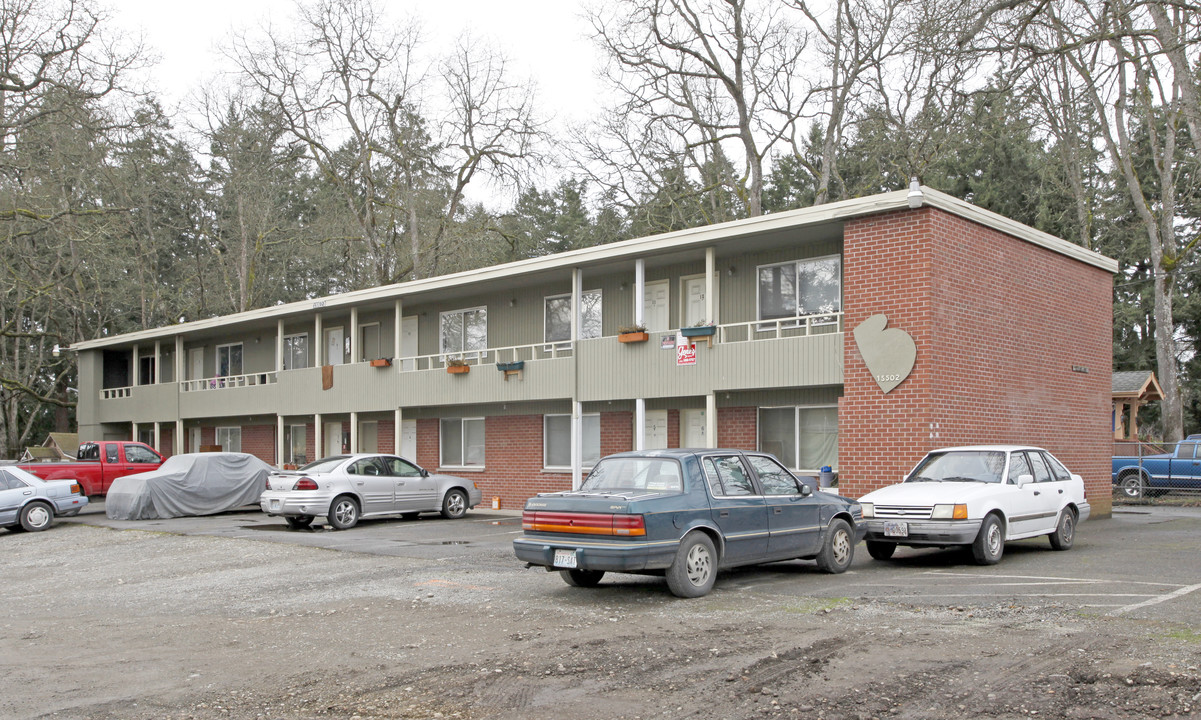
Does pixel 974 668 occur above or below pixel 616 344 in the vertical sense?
below

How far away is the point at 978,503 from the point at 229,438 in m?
28.0

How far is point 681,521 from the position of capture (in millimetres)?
10180

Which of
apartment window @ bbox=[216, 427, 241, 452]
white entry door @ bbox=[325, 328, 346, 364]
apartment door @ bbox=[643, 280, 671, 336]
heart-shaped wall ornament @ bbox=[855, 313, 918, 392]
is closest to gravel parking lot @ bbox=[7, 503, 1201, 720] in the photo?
heart-shaped wall ornament @ bbox=[855, 313, 918, 392]

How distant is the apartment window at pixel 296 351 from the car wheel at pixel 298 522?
12761 millimetres

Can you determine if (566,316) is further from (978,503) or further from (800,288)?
(978,503)

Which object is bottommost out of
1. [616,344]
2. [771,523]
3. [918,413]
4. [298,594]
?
[298,594]

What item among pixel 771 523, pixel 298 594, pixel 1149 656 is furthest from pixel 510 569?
pixel 1149 656

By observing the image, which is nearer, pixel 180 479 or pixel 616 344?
pixel 616 344

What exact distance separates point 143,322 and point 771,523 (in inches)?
1536

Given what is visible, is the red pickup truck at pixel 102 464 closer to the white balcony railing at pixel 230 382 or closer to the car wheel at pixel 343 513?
the white balcony railing at pixel 230 382

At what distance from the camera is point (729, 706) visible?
627cm

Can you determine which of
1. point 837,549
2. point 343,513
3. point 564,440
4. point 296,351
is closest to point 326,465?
point 343,513

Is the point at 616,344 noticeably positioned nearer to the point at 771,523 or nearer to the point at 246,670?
the point at 771,523

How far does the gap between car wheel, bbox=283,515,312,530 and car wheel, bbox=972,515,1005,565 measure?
12245mm
